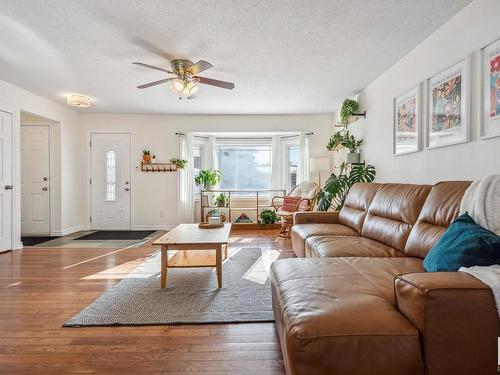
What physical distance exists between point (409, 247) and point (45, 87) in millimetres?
5075

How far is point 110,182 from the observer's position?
5961mm

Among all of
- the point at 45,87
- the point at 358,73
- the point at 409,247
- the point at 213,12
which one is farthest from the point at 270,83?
the point at 45,87

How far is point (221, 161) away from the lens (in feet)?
22.7

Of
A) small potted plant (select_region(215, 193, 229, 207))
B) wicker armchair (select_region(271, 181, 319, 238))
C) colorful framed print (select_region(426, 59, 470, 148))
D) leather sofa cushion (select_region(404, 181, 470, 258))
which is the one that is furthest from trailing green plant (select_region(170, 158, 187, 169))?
leather sofa cushion (select_region(404, 181, 470, 258))

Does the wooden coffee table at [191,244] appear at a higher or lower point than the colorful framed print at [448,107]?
lower

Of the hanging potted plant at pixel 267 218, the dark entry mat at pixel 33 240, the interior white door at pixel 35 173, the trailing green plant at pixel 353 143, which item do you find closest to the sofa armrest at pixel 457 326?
the trailing green plant at pixel 353 143

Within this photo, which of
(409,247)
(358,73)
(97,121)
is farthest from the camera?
(97,121)

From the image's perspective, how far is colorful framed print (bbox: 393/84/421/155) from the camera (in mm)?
2977

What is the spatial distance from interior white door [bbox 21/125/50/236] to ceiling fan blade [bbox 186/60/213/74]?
377cm

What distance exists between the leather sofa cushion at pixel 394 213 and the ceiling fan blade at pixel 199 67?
2.13m

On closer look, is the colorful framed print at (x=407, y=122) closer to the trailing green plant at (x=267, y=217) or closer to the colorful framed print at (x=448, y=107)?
the colorful framed print at (x=448, y=107)

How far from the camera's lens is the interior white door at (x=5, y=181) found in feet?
13.1

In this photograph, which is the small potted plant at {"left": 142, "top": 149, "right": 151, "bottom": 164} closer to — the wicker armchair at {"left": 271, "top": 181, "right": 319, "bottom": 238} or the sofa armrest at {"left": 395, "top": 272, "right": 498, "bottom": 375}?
the wicker armchair at {"left": 271, "top": 181, "right": 319, "bottom": 238}

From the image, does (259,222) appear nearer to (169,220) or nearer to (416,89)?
(169,220)
